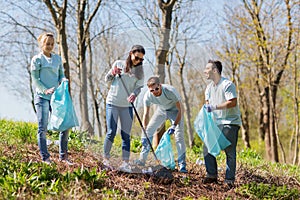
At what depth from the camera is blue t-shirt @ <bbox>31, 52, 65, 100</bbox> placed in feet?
16.9

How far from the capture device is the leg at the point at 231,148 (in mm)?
5215

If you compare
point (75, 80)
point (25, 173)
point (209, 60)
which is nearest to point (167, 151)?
point (209, 60)

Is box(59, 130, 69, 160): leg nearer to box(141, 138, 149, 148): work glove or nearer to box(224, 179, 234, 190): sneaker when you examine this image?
box(141, 138, 149, 148): work glove

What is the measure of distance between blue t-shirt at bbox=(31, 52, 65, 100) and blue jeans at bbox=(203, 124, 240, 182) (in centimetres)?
195

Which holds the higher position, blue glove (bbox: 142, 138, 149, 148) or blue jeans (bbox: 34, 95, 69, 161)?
blue jeans (bbox: 34, 95, 69, 161)

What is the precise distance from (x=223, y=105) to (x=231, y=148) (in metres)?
0.60

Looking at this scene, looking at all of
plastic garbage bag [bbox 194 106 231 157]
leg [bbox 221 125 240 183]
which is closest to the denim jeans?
plastic garbage bag [bbox 194 106 231 157]

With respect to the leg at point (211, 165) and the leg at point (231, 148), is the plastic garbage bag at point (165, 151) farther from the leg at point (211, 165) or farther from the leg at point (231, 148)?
the leg at point (231, 148)

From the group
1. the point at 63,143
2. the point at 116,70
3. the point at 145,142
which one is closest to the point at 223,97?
the point at 145,142

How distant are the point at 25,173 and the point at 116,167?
45.8 inches

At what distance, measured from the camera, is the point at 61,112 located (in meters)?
5.19

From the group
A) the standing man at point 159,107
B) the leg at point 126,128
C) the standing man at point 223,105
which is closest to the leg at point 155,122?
the standing man at point 159,107

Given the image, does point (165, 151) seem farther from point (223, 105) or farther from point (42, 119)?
point (42, 119)

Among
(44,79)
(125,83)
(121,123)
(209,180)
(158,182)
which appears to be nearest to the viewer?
(125,83)
